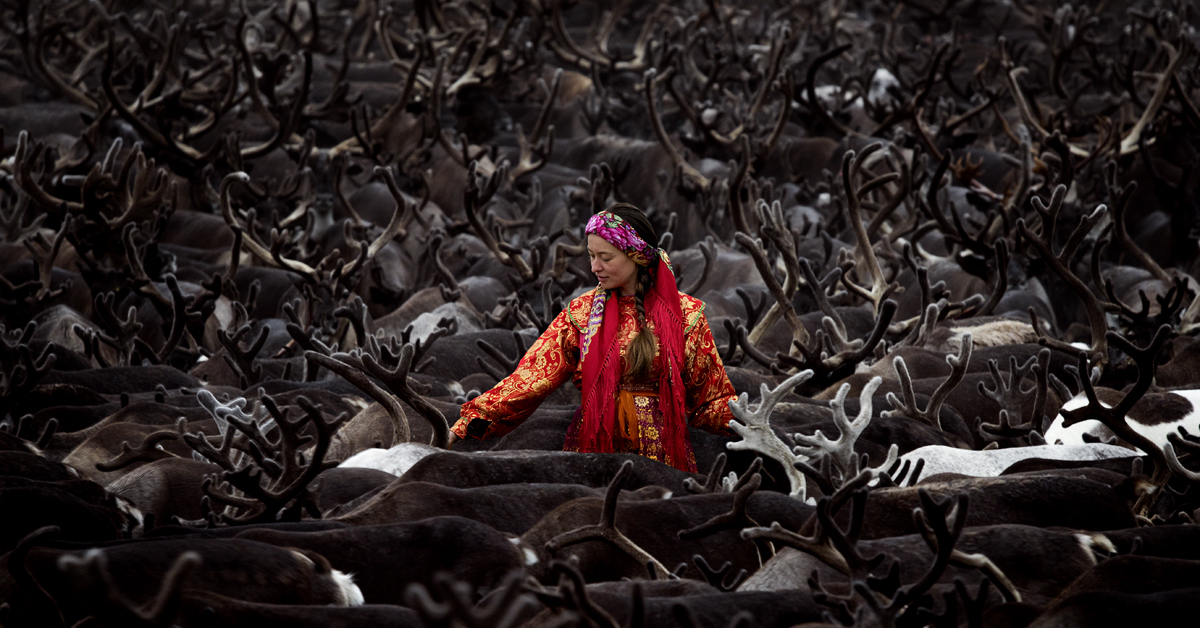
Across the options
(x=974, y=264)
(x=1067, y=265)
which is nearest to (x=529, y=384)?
(x=1067, y=265)

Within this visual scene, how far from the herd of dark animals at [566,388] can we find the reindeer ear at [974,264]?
0.08ft

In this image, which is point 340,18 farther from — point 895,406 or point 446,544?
point 446,544

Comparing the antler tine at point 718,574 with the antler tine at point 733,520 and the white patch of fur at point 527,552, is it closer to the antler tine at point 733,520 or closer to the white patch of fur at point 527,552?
the antler tine at point 733,520

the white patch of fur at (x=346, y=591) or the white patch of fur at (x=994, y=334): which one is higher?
the white patch of fur at (x=346, y=591)

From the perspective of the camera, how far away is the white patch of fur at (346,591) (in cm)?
322

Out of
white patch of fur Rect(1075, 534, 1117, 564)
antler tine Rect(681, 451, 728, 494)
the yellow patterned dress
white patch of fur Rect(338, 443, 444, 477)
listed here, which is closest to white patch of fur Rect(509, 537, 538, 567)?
antler tine Rect(681, 451, 728, 494)

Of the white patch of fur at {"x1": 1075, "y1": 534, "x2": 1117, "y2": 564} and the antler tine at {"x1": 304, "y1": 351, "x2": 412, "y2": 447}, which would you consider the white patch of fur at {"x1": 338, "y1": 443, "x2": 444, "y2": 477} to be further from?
the white patch of fur at {"x1": 1075, "y1": 534, "x2": 1117, "y2": 564}

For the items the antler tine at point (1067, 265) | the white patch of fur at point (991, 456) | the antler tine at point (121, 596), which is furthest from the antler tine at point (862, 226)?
the antler tine at point (121, 596)

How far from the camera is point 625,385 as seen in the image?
4.61m

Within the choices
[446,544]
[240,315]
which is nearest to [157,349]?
[240,315]

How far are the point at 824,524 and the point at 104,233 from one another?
279 inches

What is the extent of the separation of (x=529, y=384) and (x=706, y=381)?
60cm

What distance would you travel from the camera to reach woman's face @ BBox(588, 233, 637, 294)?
14.3 feet

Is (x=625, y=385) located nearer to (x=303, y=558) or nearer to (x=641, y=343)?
(x=641, y=343)
